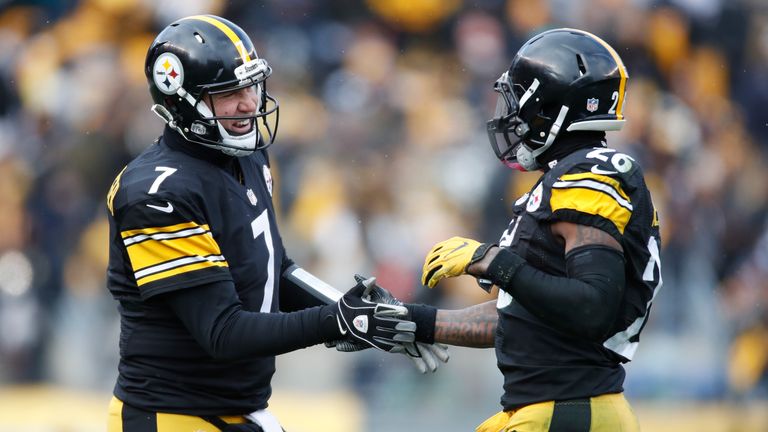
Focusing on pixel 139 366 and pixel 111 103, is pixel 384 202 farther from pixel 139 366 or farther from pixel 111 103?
pixel 139 366

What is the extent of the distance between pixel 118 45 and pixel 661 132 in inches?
155

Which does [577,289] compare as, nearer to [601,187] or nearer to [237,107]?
[601,187]

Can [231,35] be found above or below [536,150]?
above

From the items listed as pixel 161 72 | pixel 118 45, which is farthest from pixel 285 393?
pixel 161 72

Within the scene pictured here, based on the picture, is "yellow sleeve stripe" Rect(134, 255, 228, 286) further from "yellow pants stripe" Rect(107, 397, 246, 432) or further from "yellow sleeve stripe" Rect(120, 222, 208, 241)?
"yellow pants stripe" Rect(107, 397, 246, 432)

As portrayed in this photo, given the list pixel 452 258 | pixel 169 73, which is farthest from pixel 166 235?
pixel 452 258

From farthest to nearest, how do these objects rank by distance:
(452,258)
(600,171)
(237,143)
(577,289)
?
(237,143), (452,258), (600,171), (577,289)

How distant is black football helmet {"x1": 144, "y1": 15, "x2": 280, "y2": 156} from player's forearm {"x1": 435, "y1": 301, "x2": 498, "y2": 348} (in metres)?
0.88

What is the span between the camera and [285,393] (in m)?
7.00

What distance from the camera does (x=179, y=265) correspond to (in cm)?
323

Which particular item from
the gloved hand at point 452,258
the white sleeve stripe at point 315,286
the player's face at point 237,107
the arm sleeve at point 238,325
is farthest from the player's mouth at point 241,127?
the gloved hand at point 452,258

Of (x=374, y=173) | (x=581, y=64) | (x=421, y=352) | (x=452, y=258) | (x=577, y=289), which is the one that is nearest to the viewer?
(x=577, y=289)

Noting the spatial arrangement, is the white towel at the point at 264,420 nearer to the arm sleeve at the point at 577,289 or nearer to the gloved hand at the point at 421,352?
the gloved hand at the point at 421,352

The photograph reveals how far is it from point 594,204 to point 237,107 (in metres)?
1.27
